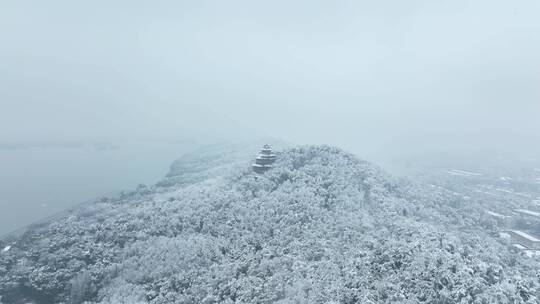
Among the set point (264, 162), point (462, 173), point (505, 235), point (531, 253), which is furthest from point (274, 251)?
point (462, 173)

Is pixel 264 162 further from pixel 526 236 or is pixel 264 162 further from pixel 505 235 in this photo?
pixel 526 236

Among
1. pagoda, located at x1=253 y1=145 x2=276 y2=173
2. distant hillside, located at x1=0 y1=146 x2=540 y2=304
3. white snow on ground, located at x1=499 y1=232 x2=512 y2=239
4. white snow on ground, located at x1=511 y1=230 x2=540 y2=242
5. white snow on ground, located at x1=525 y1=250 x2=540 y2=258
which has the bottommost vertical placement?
white snow on ground, located at x1=511 y1=230 x2=540 y2=242

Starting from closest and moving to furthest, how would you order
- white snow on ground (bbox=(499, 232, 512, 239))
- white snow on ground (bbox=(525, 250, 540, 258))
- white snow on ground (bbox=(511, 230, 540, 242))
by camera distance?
white snow on ground (bbox=(525, 250, 540, 258)), white snow on ground (bbox=(499, 232, 512, 239)), white snow on ground (bbox=(511, 230, 540, 242))

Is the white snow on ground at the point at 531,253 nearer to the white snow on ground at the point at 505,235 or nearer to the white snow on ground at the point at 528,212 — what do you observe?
the white snow on ground at the point at 505,235

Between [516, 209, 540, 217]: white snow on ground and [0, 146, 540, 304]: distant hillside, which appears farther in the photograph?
[516, 209, 540, 217]: white snow on ground

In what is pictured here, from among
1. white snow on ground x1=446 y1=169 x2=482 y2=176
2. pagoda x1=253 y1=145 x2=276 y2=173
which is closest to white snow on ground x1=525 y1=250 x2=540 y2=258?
pagoda x1=253 y1=145 x2=276 y2=173

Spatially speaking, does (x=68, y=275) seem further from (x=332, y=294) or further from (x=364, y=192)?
(x=364, y=192)

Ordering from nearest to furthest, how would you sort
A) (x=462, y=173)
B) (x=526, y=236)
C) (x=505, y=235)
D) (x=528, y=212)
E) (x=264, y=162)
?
(x=264, y=162), (x=505, y=235), (x=526, y=236), (x=528, y=212), (x=462, y=173)

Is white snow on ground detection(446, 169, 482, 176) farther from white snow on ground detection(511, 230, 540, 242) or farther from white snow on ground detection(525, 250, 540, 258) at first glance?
white snow on ground detection(525, 250, 540, 258)

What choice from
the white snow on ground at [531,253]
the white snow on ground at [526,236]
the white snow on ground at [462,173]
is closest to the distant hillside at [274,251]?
the white snow on ground at [531,253]
